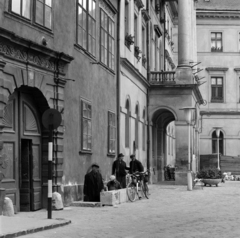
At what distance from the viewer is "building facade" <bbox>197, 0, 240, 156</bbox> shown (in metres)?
68.3

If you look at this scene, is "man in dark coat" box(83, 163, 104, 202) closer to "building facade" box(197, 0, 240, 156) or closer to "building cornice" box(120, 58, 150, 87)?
"building cornice" box(120, 58, 150, 87)

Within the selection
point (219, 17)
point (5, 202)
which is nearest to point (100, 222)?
point (5, 202)

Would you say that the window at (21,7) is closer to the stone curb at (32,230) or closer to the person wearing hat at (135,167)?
the stone curb at (32,230)

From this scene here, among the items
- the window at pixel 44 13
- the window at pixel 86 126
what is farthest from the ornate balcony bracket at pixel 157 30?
the window at pixel 44 13

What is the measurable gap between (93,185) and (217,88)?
4886cm

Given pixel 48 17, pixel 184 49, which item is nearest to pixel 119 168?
pixel 48 17

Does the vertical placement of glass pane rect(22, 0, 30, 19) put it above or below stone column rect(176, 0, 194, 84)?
below

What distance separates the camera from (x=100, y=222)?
53.5 feet

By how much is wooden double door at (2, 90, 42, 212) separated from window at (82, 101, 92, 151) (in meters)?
3.83

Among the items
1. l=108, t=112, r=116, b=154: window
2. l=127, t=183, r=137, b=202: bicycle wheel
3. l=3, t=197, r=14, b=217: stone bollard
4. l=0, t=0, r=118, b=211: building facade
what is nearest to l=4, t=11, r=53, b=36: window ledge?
l=0, t=0, r=118, b=211: building facade

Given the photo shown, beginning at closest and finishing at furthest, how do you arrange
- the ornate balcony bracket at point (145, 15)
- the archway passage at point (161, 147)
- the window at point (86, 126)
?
the window at point (86, 126)
the ornate balcony bracket at point (145, 15)
the archway passage at point (161, 147)

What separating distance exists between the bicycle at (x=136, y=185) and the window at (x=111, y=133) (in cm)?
205

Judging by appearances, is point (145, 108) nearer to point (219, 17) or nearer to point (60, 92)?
point (60, 92)

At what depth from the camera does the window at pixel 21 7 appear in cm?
1712
